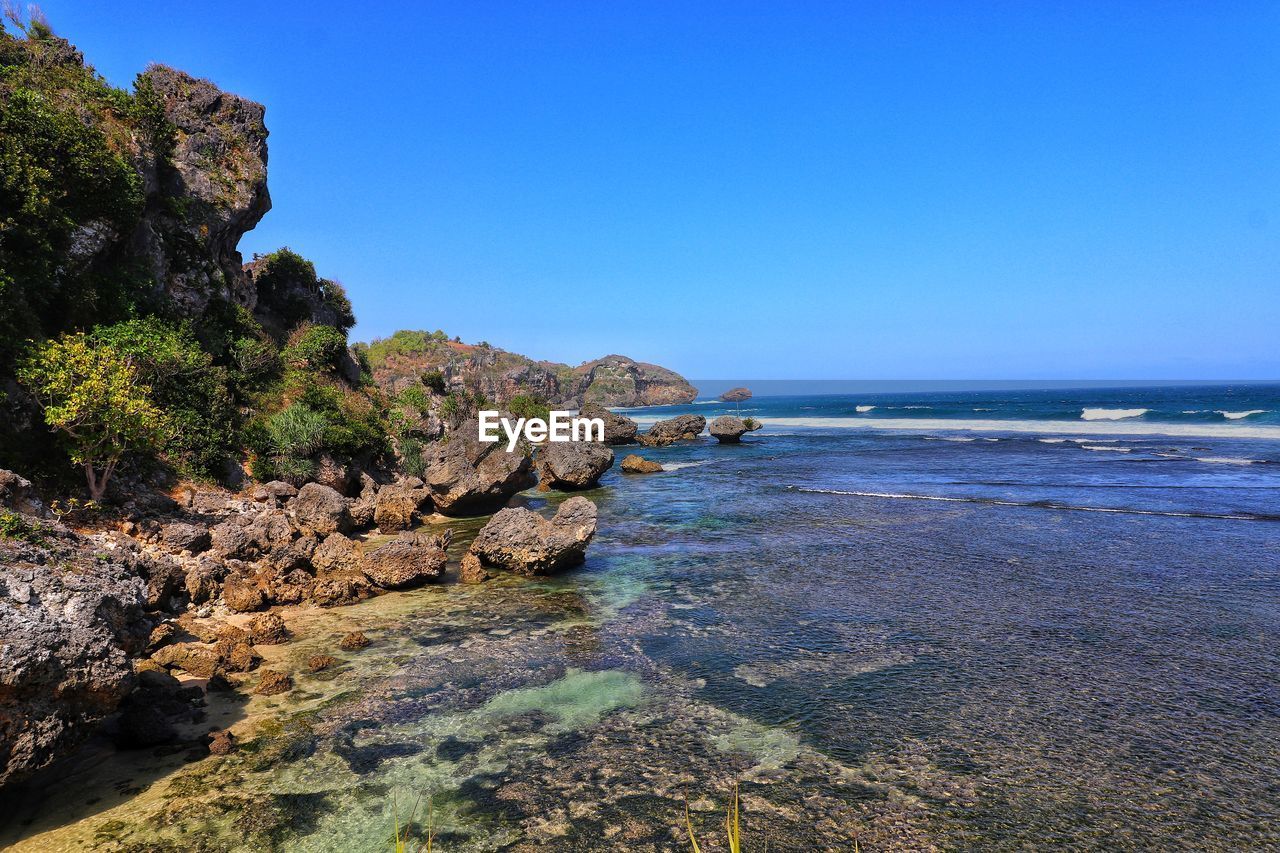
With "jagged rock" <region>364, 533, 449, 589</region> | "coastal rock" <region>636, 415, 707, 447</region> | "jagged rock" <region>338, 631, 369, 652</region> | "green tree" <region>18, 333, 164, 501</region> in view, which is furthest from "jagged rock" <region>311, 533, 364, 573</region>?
"coastal rock" <region>636, 415, 707, 447</region>

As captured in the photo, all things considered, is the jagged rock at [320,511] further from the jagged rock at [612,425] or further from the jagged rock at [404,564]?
the jagged rock at [612,425]

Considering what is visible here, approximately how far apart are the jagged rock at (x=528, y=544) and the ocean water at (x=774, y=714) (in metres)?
0.52

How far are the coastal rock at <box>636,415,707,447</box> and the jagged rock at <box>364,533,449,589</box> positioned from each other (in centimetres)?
4741

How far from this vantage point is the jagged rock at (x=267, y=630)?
11.5 meters

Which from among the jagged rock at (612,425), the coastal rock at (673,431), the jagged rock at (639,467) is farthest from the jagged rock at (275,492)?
the coastal rock at (673,431)

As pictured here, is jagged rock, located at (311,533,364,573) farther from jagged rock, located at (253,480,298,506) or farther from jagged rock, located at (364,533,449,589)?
jagged rock, located at (253,480,298,506)

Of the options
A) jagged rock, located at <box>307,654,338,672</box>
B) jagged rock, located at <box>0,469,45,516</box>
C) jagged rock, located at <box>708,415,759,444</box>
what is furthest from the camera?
jagged rock, located at <box>708,415,759,444</box>

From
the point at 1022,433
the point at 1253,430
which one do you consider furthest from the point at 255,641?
the point at 1253,430

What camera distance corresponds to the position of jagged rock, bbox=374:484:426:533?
22047mm

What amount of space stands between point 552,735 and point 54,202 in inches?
784

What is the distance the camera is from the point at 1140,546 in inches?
737

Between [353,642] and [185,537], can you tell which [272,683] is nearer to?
[353,642]

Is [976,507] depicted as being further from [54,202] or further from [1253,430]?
[1253,430]

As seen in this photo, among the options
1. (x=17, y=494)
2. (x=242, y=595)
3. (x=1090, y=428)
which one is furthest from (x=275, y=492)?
(x=1090, y=428)
